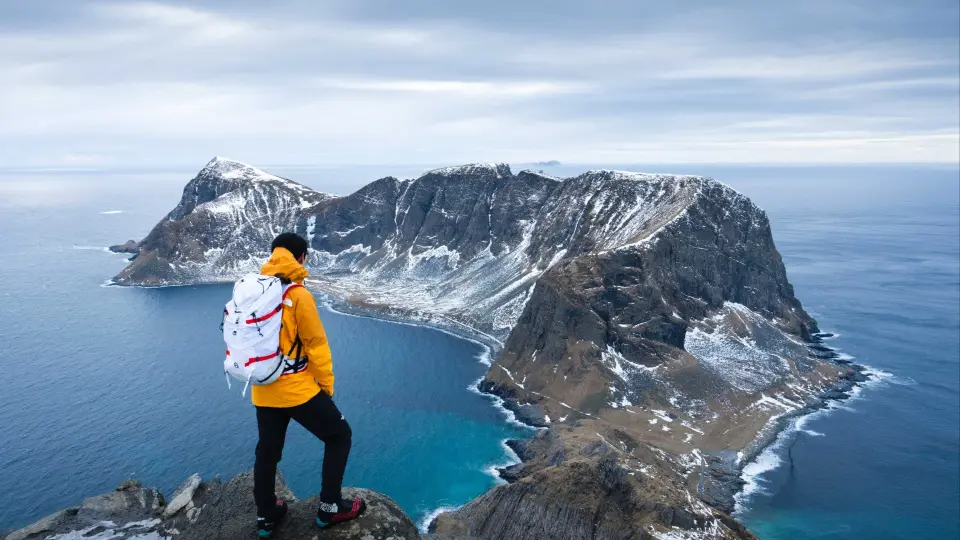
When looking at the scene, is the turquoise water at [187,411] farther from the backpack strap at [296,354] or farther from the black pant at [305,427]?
the backpack strap at [296,354]

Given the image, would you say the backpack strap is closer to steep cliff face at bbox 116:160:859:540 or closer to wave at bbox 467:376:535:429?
steep cliff face at bbox 116:160:859:540

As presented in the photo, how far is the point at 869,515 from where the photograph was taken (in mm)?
68125

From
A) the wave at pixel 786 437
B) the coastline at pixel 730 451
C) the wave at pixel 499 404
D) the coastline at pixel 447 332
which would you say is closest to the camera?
the wave at pixel 786 437

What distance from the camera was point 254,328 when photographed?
10.9m

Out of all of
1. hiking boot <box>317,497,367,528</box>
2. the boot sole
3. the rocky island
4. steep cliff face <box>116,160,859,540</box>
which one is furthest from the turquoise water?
hiking boot <box>317,497,367,528</box>

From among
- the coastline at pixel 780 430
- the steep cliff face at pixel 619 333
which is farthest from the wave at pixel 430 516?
the coastline at pixel 780 430

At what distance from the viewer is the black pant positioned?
11.9 m

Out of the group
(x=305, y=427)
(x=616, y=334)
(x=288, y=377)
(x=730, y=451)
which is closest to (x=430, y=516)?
(x=730, y=451)

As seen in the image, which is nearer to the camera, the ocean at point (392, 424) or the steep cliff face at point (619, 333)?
the steep cliff face at point (619, 333)

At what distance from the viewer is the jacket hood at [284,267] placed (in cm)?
1141

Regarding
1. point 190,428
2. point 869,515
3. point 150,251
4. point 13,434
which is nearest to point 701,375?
point 869,515

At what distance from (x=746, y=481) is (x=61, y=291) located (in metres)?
173

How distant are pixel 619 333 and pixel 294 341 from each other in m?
96.5

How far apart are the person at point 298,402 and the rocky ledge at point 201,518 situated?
38 centimetres
